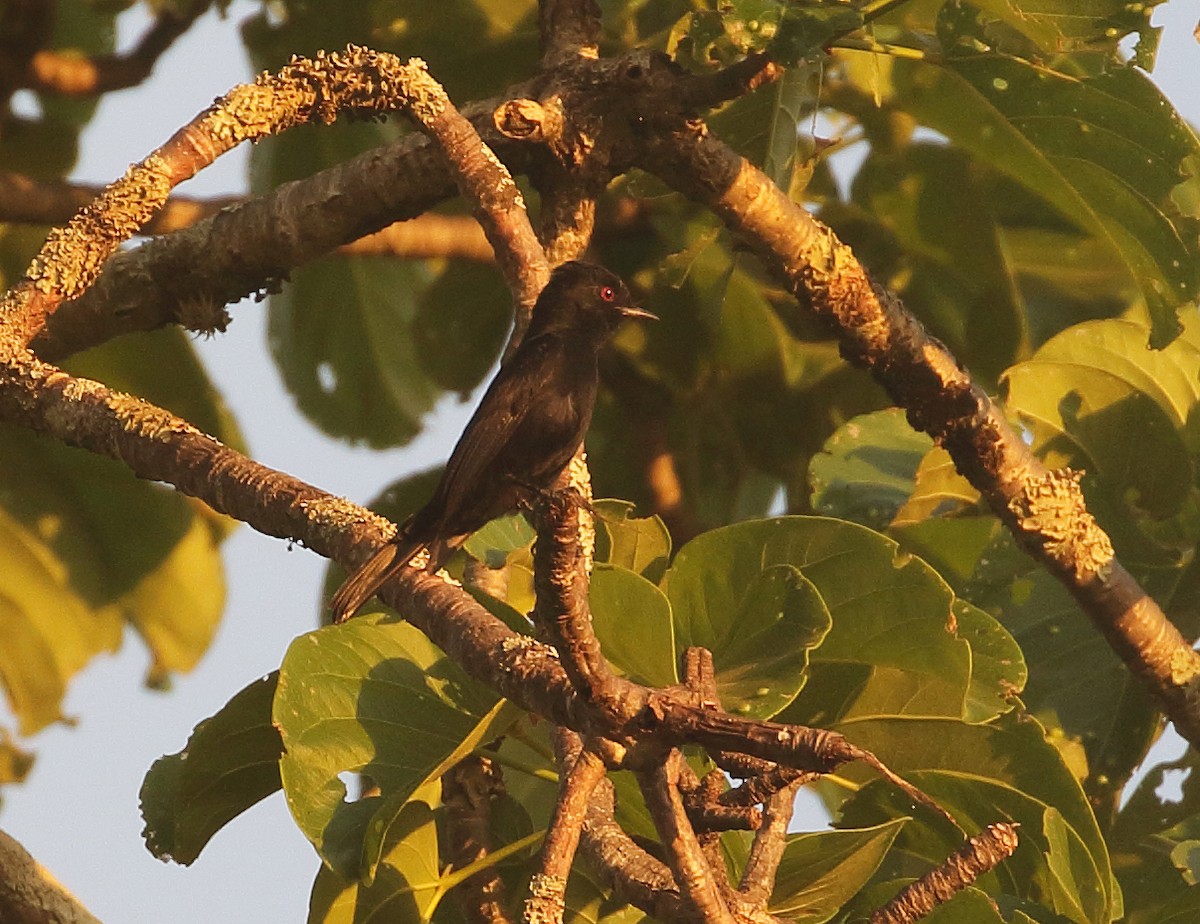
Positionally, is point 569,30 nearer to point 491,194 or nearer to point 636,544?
point 491,194

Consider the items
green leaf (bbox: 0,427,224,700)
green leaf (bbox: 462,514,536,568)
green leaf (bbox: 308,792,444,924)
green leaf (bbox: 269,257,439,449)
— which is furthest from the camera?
green leaf (bbox: 269,257,439,449)

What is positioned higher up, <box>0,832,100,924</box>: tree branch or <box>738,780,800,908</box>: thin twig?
<box>738,780,800,908</box>: thin twig

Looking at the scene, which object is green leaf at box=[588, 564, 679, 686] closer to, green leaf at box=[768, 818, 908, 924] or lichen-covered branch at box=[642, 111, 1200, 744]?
green leaf at box=[768, 818, 908, 924]

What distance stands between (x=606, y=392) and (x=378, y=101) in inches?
64.2

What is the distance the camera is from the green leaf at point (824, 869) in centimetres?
240

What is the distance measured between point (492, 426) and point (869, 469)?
98 cm

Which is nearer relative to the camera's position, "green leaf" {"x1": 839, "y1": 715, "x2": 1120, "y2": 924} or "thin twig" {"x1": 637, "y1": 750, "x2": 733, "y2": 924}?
"thin twig" {"x1": 637, "y1": 750, "x2": 733, "y2": 924}

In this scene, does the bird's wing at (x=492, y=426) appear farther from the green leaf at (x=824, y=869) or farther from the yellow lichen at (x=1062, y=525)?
the yellow lichen at (x=1062, y=525)

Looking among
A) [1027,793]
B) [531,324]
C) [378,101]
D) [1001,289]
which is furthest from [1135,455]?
[378,101]

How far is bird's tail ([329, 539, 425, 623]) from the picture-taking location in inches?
99.0

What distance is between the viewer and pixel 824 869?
241cm

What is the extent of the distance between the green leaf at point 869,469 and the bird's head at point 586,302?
1.72ft

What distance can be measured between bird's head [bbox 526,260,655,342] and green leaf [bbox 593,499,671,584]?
0.39 metres

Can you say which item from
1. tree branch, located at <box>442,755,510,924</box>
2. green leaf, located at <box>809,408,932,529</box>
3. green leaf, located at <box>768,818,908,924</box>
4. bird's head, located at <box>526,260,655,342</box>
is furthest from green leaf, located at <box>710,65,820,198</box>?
green leaf, located at <box>768,818,908,924</box>
